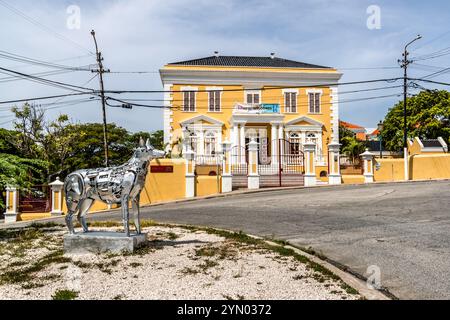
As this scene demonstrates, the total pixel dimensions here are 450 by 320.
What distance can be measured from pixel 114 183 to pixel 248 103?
27.7 meters

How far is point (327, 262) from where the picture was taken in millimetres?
6992

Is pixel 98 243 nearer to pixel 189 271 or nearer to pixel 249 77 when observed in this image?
pixel 189 271

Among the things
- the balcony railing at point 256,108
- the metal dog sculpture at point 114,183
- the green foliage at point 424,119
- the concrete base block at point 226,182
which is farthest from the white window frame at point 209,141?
the metal dog sculpture at point 114,183

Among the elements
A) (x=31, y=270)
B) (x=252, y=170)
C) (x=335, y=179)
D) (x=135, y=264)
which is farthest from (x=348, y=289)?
(x=335, y=179)

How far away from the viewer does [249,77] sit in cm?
3609

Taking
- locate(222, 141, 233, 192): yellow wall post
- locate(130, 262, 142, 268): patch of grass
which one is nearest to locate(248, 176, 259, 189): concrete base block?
locate(222, 141, 233, 192): yellow wall post

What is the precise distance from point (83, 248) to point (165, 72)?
2863 cm

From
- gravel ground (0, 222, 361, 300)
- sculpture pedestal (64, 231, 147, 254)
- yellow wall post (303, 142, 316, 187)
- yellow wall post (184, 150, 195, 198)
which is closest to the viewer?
gravel ground (0, 222, 361, 300)

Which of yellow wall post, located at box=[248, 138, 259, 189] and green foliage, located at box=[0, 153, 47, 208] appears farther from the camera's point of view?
yellow wall post, located at box=[248, 138, 259, 189]

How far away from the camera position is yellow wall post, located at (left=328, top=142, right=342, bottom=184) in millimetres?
23812

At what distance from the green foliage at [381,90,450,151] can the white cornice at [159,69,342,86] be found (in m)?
13.9

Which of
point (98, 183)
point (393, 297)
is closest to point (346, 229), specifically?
point (393, 297)

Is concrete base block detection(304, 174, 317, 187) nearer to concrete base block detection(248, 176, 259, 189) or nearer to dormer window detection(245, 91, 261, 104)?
concrete base block detection(248, 176, 259, 189)
